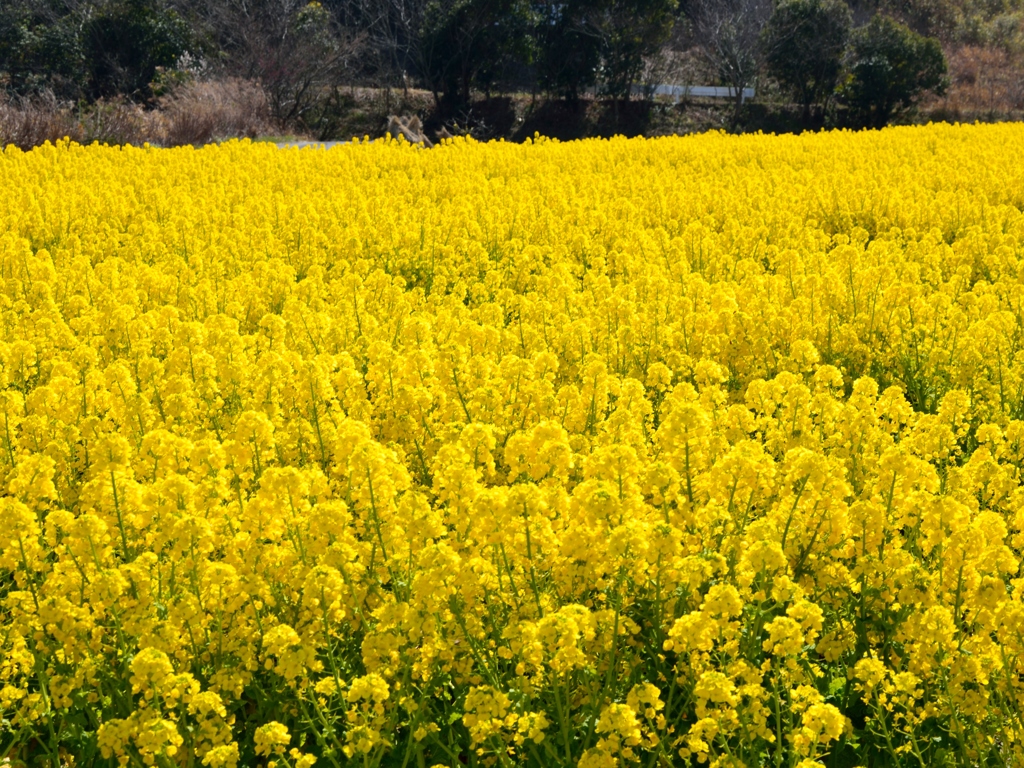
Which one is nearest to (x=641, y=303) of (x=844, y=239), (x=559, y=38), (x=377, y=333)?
(x=377, y=333)

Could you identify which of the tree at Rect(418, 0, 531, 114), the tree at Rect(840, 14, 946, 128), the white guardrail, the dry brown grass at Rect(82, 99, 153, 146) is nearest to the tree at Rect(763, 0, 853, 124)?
the tree at Rect(840, 14, 946, 128)

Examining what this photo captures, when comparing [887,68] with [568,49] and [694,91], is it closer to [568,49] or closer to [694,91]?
[694,91]

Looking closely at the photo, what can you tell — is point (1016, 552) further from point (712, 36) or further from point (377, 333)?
point (712, 36)

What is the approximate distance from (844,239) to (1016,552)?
5.99 m

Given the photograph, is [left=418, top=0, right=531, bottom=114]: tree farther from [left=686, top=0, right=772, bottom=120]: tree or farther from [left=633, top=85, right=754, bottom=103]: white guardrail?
[left=686, top=0, right=772, bottom=120]: tree

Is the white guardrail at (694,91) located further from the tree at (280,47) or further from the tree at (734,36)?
the tree at (280,47)

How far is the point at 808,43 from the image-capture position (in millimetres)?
33125

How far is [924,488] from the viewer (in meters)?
3.53

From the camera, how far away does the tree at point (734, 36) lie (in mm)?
34281

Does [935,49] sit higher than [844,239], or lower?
higher

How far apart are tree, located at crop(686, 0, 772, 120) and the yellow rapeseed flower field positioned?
94.3 feet

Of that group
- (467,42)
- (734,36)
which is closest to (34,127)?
(467,42)

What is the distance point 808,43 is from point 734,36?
2829 millimetres

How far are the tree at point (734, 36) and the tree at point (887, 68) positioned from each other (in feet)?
10.5
